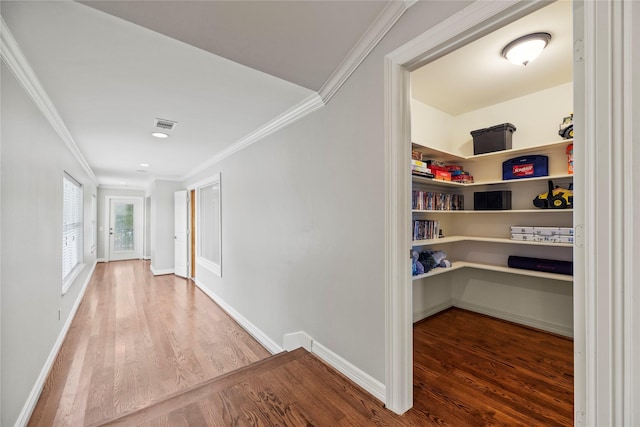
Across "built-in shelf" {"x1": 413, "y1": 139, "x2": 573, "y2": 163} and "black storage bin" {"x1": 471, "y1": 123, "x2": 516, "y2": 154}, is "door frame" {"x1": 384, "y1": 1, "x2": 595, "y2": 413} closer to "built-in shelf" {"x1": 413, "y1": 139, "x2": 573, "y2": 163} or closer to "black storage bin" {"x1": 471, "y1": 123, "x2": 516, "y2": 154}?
"built-in shelf" {"x1": 413, "y1": 139, "x2": 573, "y2": 163}

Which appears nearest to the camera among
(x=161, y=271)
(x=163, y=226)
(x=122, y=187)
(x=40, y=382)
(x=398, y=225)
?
(x=398, y=225)

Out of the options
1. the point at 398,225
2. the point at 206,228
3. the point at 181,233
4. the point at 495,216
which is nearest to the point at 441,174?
the point at 495,216

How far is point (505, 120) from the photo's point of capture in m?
2.95

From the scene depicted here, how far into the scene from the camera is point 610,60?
0.75 metres

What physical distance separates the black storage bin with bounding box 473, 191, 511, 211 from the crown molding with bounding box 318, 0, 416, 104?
7.18ft

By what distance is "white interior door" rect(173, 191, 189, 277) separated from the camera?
19.6 ft

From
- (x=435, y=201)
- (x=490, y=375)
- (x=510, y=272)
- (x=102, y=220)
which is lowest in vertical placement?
(x=490, y=375)

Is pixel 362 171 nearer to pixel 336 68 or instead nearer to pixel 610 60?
pixel 336 68

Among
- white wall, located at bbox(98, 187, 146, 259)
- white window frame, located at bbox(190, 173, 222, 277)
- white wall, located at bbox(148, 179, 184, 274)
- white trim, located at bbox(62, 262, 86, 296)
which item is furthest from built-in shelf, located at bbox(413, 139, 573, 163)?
white wall, located at bbox(98, 187, 146, 259)

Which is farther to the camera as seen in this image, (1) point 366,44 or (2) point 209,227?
(2) point 209,227

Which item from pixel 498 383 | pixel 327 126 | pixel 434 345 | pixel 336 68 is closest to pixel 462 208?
pixel 434 345

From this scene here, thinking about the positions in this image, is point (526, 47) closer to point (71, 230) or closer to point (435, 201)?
point (435, 201)

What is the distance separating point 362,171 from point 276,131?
145cm

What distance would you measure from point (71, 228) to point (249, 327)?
10.3ft
